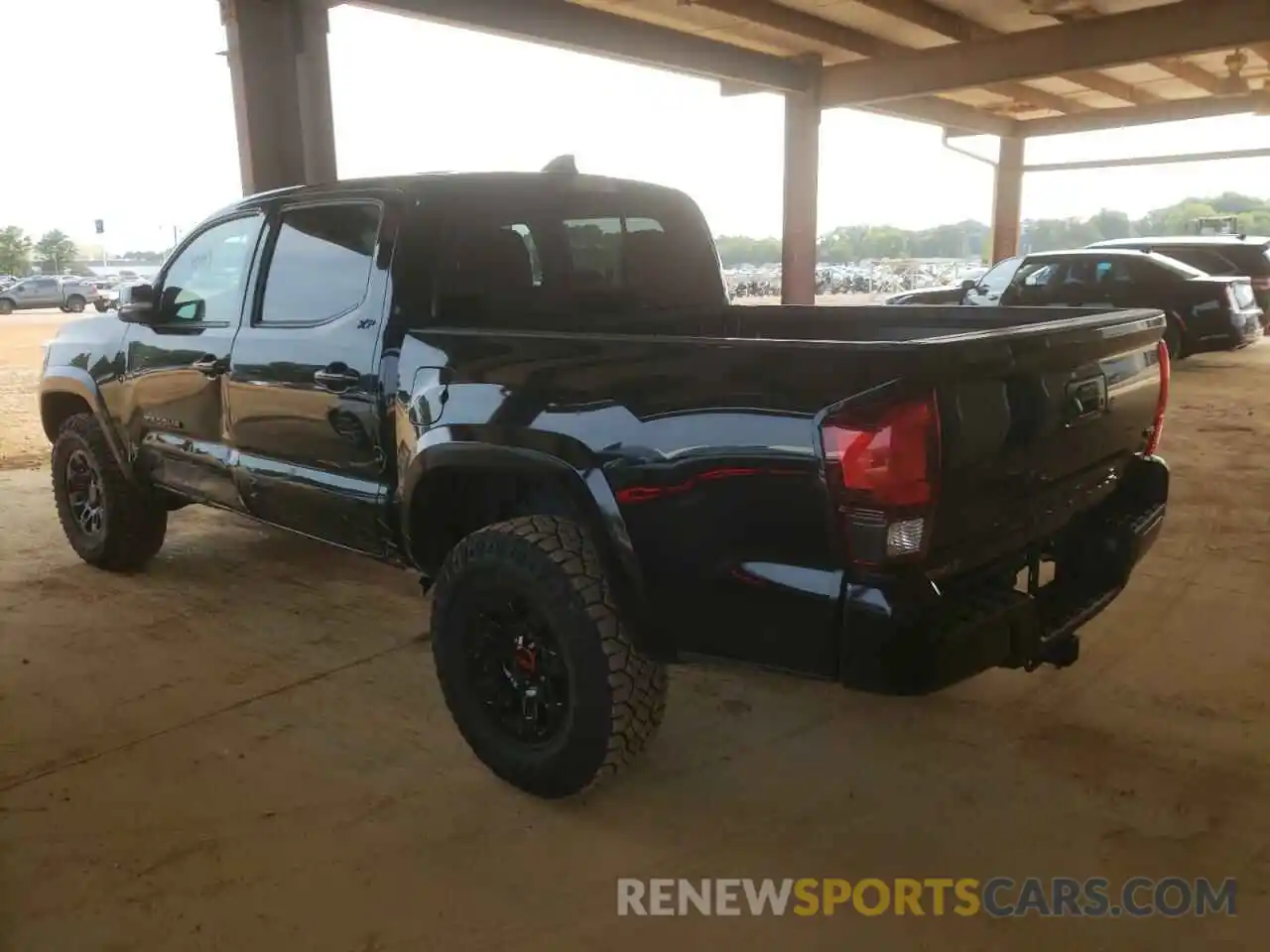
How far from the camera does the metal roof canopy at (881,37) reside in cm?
920

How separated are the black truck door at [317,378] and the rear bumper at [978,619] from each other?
1.67 m

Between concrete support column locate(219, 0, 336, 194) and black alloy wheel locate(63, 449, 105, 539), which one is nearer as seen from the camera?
black alloy wheel locate(63, 449, 105, 539)

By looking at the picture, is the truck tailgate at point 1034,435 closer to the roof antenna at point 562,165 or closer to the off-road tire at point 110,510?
the roof antenna at point 562,165

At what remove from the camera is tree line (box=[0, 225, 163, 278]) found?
141 feet

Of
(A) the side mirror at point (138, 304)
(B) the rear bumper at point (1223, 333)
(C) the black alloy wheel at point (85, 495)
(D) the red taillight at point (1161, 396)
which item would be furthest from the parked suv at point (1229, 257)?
(C) the black alloy wheel at point (85, 495)

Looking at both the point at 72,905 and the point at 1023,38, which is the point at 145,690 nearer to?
the point at 72,905

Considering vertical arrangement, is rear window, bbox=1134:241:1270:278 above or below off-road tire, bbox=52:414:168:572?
above

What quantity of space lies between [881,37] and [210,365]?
9976mm

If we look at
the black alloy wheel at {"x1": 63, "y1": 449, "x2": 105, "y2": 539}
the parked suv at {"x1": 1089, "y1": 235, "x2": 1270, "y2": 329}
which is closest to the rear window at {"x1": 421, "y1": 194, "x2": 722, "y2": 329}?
the black alloy wheel at {"x1": 63, "y1": 449, "x2": 105, "y2": 539}

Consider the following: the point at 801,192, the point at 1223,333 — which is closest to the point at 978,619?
the point at 1223,333

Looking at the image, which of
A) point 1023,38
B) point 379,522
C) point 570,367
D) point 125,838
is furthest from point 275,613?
point 1023,38

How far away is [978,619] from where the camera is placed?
2.12 meters

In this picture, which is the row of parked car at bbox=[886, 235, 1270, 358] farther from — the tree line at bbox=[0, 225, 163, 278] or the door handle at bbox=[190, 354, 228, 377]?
the tree line at bbox=[0, 225, 163, 278]

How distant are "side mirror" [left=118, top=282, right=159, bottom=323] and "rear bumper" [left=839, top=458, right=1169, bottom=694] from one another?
11.1ft
